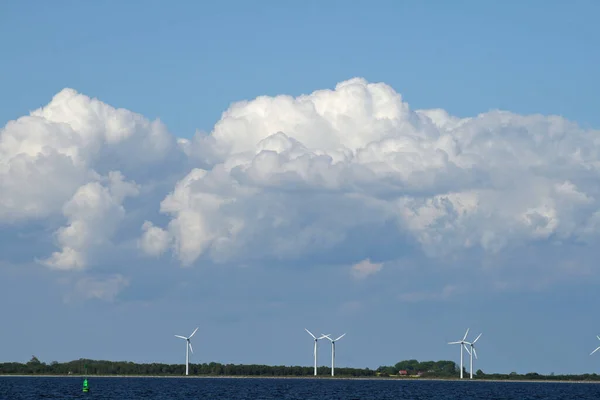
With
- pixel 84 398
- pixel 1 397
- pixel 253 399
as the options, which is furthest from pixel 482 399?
pixel 1 397

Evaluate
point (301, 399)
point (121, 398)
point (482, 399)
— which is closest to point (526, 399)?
point (482, 399)

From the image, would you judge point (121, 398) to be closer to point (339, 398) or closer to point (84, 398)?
point (84, 398)

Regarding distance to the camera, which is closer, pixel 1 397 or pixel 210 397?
pixel 1 397

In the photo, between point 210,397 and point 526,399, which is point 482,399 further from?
point 210,397

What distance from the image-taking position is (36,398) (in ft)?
547

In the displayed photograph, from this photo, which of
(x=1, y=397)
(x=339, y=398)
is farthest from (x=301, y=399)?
(x=1, y=397)

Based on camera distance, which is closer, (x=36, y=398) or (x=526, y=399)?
(x=36, y=398)

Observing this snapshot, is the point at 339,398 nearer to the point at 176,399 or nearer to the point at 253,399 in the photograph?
the point at 253,399

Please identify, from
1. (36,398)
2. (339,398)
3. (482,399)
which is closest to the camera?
(36,398)

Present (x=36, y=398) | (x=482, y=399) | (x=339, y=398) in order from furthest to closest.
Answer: (x=482, y=399)
(x=339, y=398)
(x=36, y=398)

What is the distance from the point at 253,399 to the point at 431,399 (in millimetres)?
36943

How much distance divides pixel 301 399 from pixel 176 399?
2134 cm

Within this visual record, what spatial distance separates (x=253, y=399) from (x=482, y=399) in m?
46.5

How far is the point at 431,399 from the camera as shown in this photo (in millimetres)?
191875
